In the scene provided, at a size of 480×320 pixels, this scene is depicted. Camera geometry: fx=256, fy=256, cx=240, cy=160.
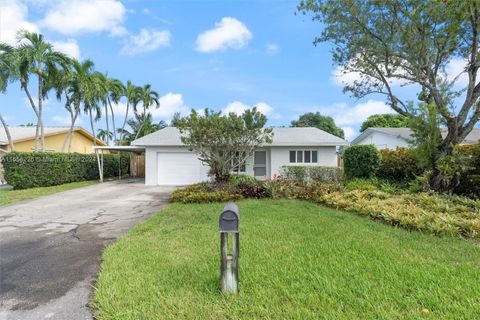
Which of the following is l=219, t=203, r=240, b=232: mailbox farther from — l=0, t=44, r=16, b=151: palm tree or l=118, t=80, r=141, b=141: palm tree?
l=118, t=80, r=141, b=141: palm tree

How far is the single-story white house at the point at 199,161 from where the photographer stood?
14914 millimetres

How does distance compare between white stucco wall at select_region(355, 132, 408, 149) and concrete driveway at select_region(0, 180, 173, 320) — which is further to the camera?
white stucco wall at select_region(355, 132, 408, 149)

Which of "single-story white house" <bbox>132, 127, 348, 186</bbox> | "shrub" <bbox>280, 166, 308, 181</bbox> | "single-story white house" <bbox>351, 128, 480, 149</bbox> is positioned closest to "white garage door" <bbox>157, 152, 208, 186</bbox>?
"single-story white house" <bbox>132, 127, 348, 186</bbox>

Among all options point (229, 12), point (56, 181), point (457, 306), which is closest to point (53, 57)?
point (56, 181)

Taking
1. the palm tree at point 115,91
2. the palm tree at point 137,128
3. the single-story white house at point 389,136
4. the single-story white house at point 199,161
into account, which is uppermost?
the palm tree at point 115,91

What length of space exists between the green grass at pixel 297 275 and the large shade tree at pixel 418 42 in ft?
16.6

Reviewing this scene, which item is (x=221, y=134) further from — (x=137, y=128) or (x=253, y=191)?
(x=137, y=128)

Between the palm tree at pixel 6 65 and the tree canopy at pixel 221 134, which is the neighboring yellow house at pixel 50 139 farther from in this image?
the tree canopy at pixel 221 134

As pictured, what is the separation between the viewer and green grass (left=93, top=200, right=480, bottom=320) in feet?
8.37

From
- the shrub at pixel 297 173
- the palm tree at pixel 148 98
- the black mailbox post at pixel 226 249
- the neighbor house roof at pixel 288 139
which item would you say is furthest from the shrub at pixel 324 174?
the palm tree at pixel 148 98

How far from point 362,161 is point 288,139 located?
16.6 ft

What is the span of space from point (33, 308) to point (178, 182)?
12510mm

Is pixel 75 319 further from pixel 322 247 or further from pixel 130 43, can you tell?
pixel 130 43

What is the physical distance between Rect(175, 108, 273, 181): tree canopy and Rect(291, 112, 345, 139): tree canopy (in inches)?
1144
